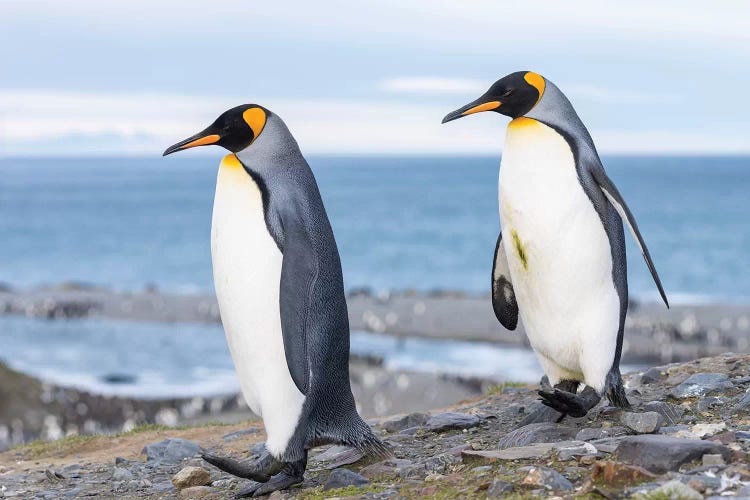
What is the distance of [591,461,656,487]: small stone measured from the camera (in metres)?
3.93

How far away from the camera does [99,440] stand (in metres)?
8.34

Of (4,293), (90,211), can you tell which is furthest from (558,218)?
(90,211)

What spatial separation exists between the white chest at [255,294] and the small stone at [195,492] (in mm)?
644

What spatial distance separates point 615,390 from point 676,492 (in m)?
2.13

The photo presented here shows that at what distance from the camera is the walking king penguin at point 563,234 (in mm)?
5512

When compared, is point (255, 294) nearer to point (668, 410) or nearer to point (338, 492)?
point (338, 492)

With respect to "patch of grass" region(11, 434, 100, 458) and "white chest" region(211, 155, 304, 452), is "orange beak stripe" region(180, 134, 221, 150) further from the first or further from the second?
"patch of grass" region(11, 434, 100, 458)

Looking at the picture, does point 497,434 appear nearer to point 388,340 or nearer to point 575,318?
point 575,318

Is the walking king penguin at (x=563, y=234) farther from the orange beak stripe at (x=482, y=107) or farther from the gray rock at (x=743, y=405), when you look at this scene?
Answer: the gray rock at (x=743, y=405)

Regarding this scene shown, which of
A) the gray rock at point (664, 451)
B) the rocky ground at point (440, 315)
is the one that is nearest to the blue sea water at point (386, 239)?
the rocky ground at point (440, 315)

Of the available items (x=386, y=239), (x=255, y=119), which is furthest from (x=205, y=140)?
(x=386, y=239)

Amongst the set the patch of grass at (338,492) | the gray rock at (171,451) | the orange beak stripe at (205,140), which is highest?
the orange beak stripe at (205,140)

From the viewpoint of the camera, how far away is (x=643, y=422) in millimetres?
5051

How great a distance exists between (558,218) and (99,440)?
4723 mm
